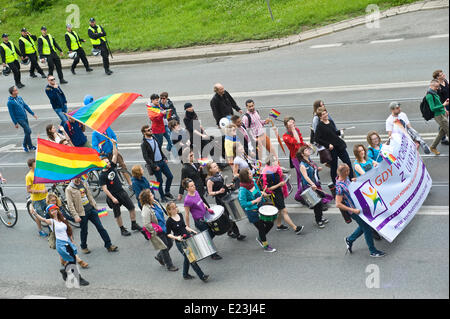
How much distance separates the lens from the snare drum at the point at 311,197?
10.6 m

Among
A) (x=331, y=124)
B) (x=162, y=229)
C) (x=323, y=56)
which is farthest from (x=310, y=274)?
(x=323, y=56)

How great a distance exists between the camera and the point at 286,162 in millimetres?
13641

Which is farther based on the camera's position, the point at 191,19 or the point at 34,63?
the point at 191,19

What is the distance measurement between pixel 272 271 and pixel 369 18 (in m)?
14.7

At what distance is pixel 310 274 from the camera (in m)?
9.47

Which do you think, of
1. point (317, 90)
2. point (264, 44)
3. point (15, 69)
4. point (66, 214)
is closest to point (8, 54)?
point (15, 69)

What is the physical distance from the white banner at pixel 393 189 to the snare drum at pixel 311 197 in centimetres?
110

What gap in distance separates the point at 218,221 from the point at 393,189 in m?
2.88

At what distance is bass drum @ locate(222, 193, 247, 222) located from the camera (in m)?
10.6

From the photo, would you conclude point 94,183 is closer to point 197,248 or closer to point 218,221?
point 218,221

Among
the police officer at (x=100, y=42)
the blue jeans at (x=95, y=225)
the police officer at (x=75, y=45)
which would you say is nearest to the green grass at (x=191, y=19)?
the police officer at (x=75, y=45)

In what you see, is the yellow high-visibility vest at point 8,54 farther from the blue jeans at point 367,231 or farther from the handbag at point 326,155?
the blue jeans at point 367,231

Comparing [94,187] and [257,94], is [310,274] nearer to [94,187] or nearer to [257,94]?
[94,187]

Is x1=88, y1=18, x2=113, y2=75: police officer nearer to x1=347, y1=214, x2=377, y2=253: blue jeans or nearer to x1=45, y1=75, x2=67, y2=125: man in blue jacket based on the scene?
x1=45, y1=75, x2=67, y2=125: man in blue jacket
